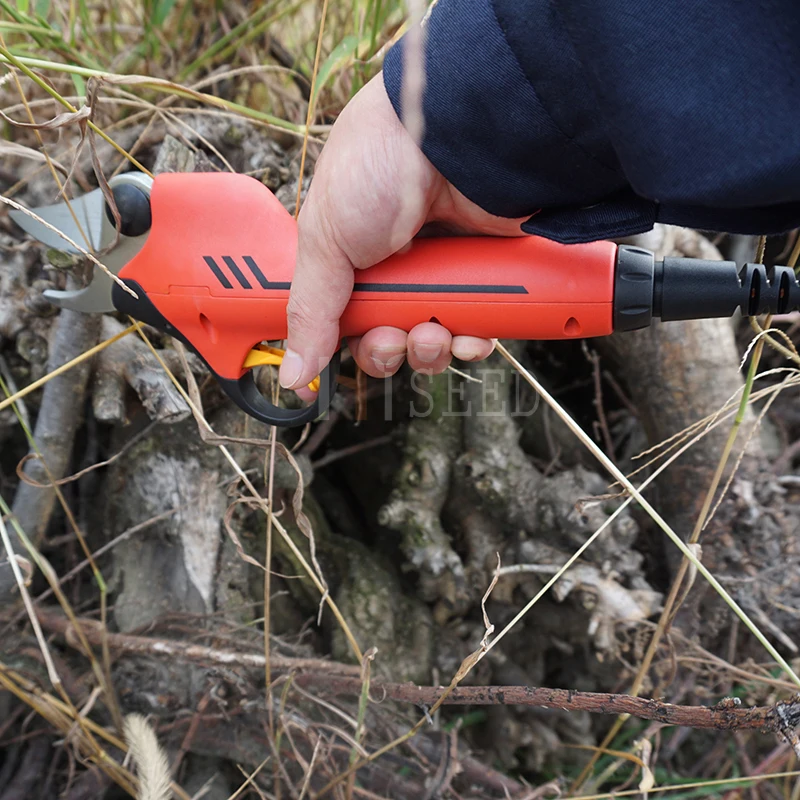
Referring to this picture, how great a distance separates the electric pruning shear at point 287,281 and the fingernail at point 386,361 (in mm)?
47

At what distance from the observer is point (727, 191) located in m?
0.66

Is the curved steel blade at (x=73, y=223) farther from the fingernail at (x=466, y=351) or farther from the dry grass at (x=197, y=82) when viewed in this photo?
the fingernail at (x=466, y=351)

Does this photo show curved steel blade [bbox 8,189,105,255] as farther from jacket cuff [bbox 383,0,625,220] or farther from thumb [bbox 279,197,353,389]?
jacket cuff [bbox 383,0,625,220]

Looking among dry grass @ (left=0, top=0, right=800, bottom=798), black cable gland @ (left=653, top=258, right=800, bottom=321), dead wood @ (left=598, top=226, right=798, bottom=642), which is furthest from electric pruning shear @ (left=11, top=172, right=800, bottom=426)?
dead wood @ (left=598, top=226, right=798, bottom=642)

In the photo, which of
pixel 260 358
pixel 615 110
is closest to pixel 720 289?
pixel 615 110

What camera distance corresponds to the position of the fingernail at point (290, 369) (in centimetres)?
91

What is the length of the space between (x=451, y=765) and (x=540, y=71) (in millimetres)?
968

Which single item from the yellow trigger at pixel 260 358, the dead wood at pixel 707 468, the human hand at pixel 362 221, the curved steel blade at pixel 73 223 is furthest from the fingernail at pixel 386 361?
the dead wood at pixel 707 468

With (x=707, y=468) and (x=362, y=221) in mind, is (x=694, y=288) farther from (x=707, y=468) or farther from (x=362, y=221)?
(x=707, y=468)

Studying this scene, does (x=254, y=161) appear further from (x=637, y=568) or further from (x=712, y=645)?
(x=712, y=645)

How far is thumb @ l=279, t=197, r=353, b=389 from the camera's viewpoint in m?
0.82

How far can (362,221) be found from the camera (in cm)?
81

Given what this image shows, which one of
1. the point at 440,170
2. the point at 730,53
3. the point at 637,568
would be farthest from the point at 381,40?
the point at 637,568

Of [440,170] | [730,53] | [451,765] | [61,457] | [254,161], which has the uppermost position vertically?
[730,53]
